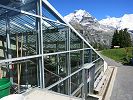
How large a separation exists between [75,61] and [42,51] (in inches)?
133

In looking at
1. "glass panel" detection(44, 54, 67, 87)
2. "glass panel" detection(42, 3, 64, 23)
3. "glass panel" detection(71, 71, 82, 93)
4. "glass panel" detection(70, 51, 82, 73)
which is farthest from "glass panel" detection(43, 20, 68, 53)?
"glass panel" detection(71, 71, 82, 93)

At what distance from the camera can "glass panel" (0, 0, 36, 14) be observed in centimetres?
442

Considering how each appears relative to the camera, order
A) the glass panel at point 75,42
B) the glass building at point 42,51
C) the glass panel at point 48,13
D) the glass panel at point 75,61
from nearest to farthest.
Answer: the glass building at point 42,51, the glass panel at point 48,13, the glass panel at point 75,42, the glass panel at point 75,61

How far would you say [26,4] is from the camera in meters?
5.11

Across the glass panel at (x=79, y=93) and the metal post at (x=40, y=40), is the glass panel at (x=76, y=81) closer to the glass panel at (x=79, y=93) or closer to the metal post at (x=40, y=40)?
the glass panel at (x=79, y=93)

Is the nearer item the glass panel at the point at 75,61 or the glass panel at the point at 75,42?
the glass panel at the point at 75,42

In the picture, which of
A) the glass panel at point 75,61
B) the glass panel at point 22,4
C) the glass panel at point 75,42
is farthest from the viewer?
the glass panel at point 75,61

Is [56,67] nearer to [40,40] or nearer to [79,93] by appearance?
[79,93]

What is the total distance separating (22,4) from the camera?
4.86 metres

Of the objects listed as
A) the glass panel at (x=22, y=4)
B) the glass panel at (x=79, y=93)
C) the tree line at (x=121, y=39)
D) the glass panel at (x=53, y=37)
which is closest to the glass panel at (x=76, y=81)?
the glass panel at (x=79, y=93)

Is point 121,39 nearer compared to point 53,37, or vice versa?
point 53,37

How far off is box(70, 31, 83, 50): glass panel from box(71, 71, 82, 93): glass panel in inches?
45.4

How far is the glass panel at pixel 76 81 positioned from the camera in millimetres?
7971

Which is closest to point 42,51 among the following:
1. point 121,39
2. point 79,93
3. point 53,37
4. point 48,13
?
point 48,13
